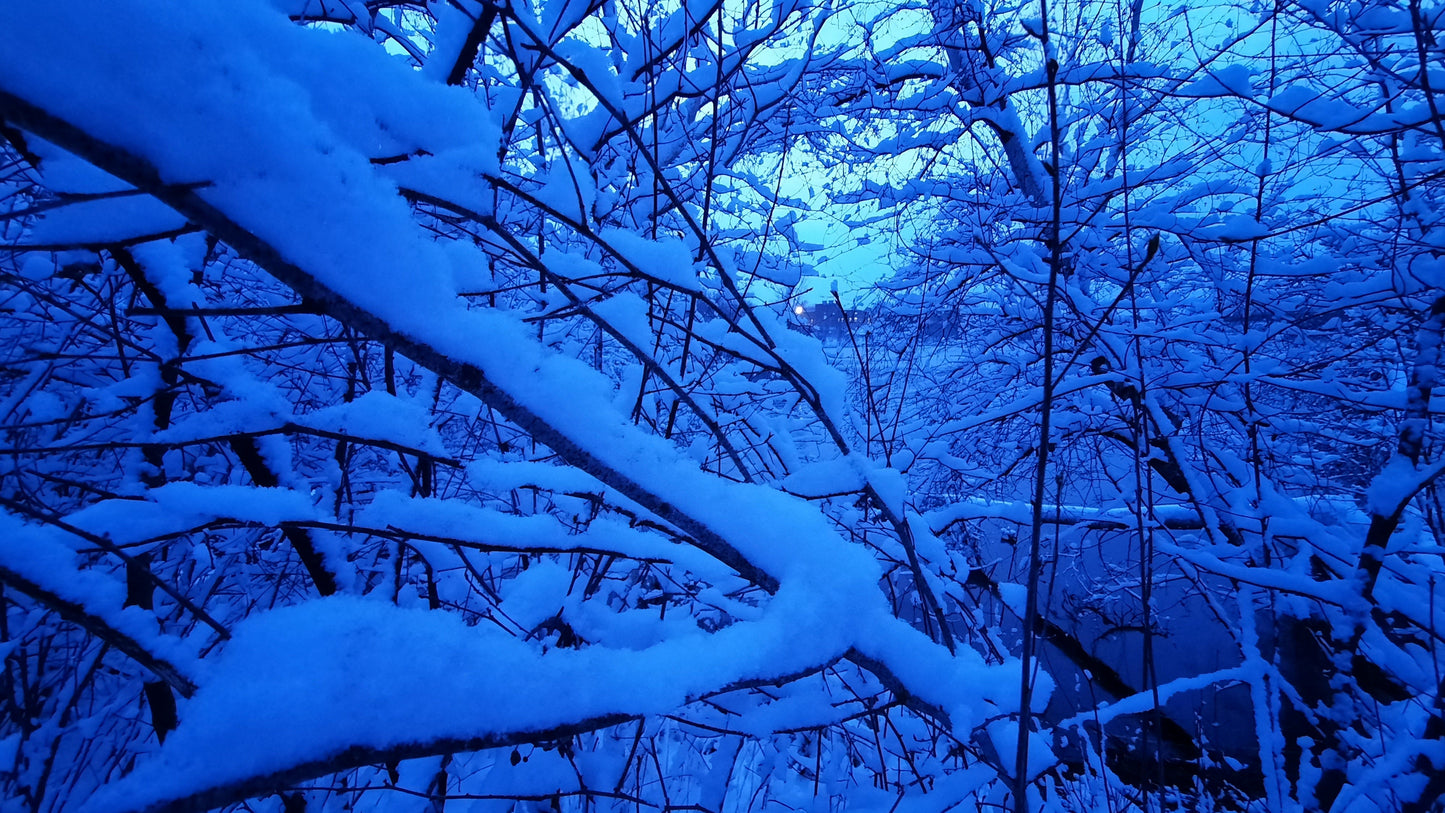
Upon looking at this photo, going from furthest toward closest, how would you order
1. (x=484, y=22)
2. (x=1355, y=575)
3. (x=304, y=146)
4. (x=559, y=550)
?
1. (x=1355, y=575)
2. (x=484, y=22)
3. (x=559, y=550)
4. (x=304, y=146)

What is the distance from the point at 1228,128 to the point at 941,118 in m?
1.75

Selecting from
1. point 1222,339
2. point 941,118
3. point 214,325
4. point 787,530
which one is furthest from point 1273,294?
point 214,325

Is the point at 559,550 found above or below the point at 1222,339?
below

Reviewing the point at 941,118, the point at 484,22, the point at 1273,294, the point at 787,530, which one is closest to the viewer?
the point at 787,530

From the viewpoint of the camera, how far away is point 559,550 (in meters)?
0.89

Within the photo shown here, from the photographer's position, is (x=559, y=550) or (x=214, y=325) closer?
(x=559, y=550)

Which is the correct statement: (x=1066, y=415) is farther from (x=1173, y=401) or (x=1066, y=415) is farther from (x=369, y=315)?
(x=369, y=315)

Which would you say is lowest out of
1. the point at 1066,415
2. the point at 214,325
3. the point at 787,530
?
the point at 787,530

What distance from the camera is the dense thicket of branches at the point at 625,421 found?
0.53 meters

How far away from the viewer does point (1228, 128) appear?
95.7 inches

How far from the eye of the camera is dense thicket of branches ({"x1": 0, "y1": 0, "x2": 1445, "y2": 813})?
530 mm

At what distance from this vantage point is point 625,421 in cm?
66

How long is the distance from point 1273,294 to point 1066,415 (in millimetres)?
1174

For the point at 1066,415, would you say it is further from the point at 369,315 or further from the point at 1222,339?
the point at 369,315
